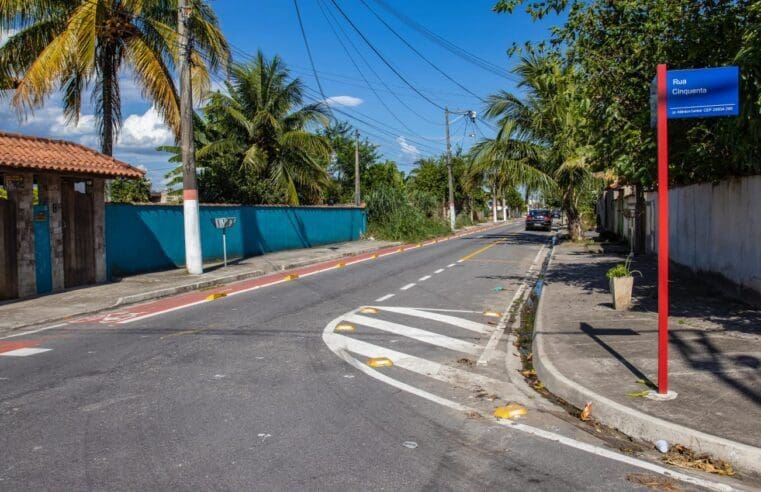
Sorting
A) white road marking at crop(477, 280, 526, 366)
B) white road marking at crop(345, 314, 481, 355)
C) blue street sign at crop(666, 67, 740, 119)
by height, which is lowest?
white road marking at crop(477, 280, 526, 366)

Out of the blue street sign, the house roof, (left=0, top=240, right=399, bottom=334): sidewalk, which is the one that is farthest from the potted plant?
the house roof

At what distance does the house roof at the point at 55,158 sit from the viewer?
12.6m

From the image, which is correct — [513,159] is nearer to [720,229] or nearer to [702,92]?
[720,229]

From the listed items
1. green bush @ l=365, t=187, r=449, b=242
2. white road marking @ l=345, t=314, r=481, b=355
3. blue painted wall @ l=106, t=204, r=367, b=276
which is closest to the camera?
white road marking @ l=345, t=314, r=481, b=355

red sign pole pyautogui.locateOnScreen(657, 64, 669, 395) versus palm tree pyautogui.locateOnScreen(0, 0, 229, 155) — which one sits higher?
palm tree pyautogui.locateOnScreen(0, 0, 229, 155)

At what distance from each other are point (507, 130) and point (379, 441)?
28812mm

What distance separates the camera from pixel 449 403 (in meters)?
5.82

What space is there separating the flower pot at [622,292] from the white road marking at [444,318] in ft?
7.02

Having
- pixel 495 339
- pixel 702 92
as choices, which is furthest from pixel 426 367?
pixel 702 92

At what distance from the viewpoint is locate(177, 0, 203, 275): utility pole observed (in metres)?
16.8

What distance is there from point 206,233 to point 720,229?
14621 mm

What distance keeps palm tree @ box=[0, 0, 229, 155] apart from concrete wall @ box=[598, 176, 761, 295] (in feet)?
44.0

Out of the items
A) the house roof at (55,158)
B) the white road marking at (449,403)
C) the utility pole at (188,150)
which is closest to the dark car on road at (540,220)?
the utility pole at (188,150)

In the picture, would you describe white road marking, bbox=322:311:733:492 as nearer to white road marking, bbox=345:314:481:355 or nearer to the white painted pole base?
white road marking, bbox=345:314:481:355
